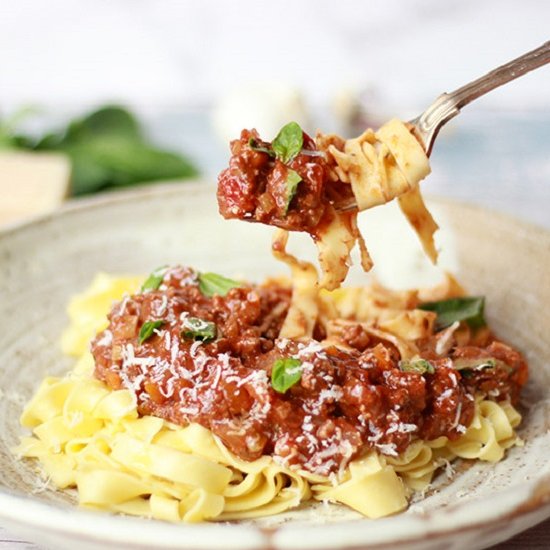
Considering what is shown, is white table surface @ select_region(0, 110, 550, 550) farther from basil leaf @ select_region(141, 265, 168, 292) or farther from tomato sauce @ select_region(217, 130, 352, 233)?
tomato sauce @ select_region(217, 130, 352, 233)

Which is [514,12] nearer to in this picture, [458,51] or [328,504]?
[458,51]

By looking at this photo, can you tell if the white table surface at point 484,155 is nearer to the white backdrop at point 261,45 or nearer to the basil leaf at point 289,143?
the white backdrop at point 261,45

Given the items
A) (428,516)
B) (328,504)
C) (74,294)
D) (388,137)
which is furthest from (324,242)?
(74,294)

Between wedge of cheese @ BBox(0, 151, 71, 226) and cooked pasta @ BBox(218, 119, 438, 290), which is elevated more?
cooked pasta @ BBox(218, 119, 438, 290)

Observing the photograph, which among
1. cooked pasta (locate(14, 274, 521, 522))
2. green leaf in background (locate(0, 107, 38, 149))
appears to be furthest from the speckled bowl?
green leaf in background (locate(0, 107, 38, 149))

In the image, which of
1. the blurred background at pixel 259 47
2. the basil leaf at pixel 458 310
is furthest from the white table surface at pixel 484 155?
the basil leaf at pixel 458 310

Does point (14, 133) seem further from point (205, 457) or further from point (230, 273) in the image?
point (205, 457)
